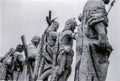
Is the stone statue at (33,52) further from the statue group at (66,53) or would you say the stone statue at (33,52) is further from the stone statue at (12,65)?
the stone statue at (12,65)

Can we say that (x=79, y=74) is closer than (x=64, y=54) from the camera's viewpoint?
Yes

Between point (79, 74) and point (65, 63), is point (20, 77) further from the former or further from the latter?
point (79, 74)

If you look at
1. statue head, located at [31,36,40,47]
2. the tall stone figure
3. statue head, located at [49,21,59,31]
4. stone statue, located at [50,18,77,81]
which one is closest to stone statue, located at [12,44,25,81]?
statue head, located at [31,36,40,47]

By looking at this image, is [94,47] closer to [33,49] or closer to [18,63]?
[33,49]

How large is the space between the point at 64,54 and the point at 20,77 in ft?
18.6

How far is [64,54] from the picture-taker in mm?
15922

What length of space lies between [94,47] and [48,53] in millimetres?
Result: 5238

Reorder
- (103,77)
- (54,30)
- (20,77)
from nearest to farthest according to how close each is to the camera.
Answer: (103,77)
(54,30)
(20,77)

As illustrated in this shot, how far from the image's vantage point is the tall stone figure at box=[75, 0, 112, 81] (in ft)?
42.2

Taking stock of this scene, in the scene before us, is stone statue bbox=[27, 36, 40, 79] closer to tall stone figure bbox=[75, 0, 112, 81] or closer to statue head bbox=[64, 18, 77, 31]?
statue head bbox=[64, 18, 77, 31]

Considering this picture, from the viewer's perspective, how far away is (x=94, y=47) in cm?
1302

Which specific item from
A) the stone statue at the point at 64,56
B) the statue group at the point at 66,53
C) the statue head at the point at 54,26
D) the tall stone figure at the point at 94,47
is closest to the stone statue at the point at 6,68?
the statue group at the point at 66,53

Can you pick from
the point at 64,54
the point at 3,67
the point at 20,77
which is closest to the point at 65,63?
the point at 64,54

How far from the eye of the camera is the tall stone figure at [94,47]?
12.9 metres
